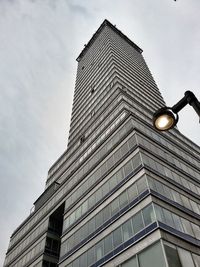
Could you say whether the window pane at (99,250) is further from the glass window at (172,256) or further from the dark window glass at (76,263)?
the glass window at (172,256)

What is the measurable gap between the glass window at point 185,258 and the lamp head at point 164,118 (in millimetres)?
19052

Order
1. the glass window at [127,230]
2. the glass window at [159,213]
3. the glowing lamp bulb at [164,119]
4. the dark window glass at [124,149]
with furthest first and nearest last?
1. the dark window glass at [124,149]
2. the glass window at [127,230]
3. the glass window at [159,213]
4. the glowing lamp bulb at [164,119]

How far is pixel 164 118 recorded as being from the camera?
18.5 feet

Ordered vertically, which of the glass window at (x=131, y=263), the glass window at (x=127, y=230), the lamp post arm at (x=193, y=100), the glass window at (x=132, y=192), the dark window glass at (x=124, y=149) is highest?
the dark window glass at (x=124, y=149)

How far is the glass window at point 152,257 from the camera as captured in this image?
828 inches

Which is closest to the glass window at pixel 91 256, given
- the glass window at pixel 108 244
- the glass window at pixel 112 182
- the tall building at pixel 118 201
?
the tall building at pixel 118 201

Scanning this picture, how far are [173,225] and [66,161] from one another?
109ft

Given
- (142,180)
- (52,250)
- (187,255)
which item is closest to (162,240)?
(187,255)

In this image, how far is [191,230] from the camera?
2717 centimetres

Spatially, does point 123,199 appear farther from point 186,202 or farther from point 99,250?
point 186,202

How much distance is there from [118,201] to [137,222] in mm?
4669

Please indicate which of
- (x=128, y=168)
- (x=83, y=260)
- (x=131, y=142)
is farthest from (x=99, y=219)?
(x=131, y=142)

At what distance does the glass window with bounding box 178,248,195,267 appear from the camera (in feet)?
70.8

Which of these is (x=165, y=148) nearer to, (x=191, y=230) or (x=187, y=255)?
(x=191, y=230)
